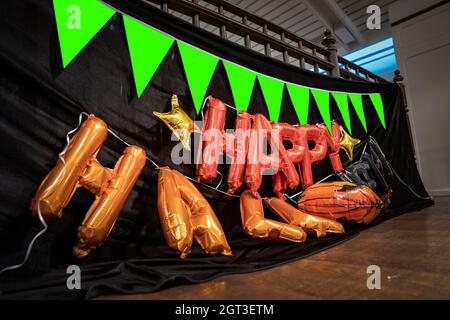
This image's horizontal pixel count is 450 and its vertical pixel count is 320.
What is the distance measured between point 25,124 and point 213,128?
69 cm

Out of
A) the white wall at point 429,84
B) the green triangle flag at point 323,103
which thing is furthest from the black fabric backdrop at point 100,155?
the white wall at point 429,84

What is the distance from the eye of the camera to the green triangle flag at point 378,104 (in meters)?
2.30

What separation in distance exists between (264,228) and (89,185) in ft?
2.19

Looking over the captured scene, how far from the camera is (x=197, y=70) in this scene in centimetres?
127

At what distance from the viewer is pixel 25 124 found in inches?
33.1

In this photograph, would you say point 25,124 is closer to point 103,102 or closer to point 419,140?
point 103,102

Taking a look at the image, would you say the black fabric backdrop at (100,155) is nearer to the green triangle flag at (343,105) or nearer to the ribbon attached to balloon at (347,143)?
the ribbon attached to balloon at (347,143)

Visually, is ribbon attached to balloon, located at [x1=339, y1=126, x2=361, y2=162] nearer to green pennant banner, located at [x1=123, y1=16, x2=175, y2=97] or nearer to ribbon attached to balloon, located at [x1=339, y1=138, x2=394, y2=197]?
ribbon attached to balloon, located at [x1=339, y1=138, x2=394, y2=197]

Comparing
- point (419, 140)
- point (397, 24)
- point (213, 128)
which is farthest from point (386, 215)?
point (397, 24)

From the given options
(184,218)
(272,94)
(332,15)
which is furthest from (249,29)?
(332,15)

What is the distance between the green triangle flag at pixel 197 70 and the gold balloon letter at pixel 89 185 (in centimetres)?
50

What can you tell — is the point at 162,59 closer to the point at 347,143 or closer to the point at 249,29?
the point at 249,29

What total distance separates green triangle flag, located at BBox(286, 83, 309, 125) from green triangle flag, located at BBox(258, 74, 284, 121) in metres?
0.12
